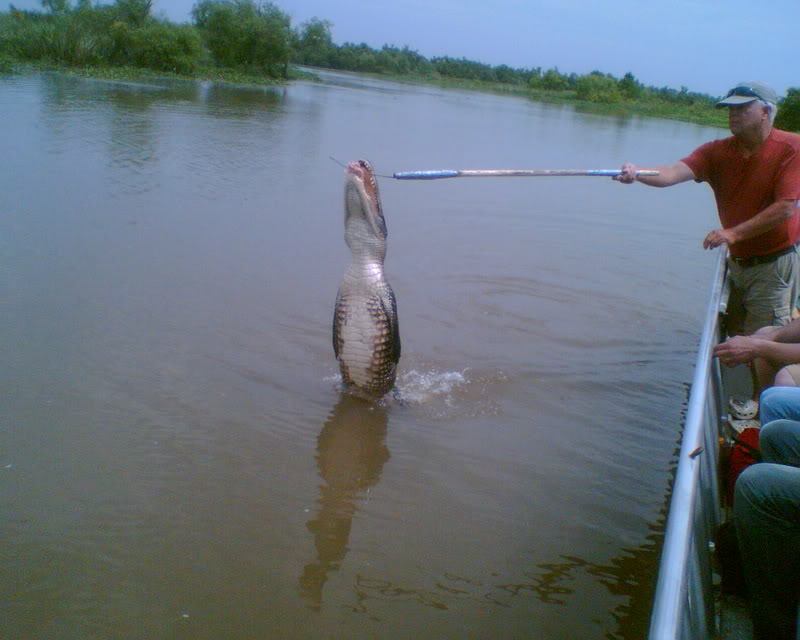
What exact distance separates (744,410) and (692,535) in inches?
100

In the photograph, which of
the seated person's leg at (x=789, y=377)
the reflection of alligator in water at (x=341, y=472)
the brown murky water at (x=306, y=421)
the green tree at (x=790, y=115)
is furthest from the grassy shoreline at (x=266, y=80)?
the seated person's leg at (x=789, y=377)

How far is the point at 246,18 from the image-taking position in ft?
155

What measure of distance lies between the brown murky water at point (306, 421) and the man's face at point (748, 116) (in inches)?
85.2

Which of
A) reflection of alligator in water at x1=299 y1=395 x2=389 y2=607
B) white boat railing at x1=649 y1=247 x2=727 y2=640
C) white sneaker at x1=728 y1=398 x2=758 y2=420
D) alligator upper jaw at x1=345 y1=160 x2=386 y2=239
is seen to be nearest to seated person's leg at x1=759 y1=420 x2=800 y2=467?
white boat railing at x1=649 y1=247 x2=727 y2=640

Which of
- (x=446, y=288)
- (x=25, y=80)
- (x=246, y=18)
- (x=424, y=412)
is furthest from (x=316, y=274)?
A: (x=246, y=18)

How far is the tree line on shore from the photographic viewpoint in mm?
30328

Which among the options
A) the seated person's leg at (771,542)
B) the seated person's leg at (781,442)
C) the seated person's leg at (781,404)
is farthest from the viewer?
the seated person's leg at (781,404)

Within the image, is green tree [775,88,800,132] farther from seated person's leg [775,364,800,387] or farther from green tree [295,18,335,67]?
green tree [295,18,335,67]

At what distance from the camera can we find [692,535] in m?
2.16

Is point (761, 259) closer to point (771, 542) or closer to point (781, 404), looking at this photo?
point (781, 404)

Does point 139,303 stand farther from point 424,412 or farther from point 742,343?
point 742,343

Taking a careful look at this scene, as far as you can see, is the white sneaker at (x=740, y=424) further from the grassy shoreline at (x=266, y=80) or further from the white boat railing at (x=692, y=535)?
the grassy shoreline at (x=266, y=80)

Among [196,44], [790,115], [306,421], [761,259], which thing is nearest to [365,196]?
[306,421]

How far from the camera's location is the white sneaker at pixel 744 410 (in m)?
4.32
